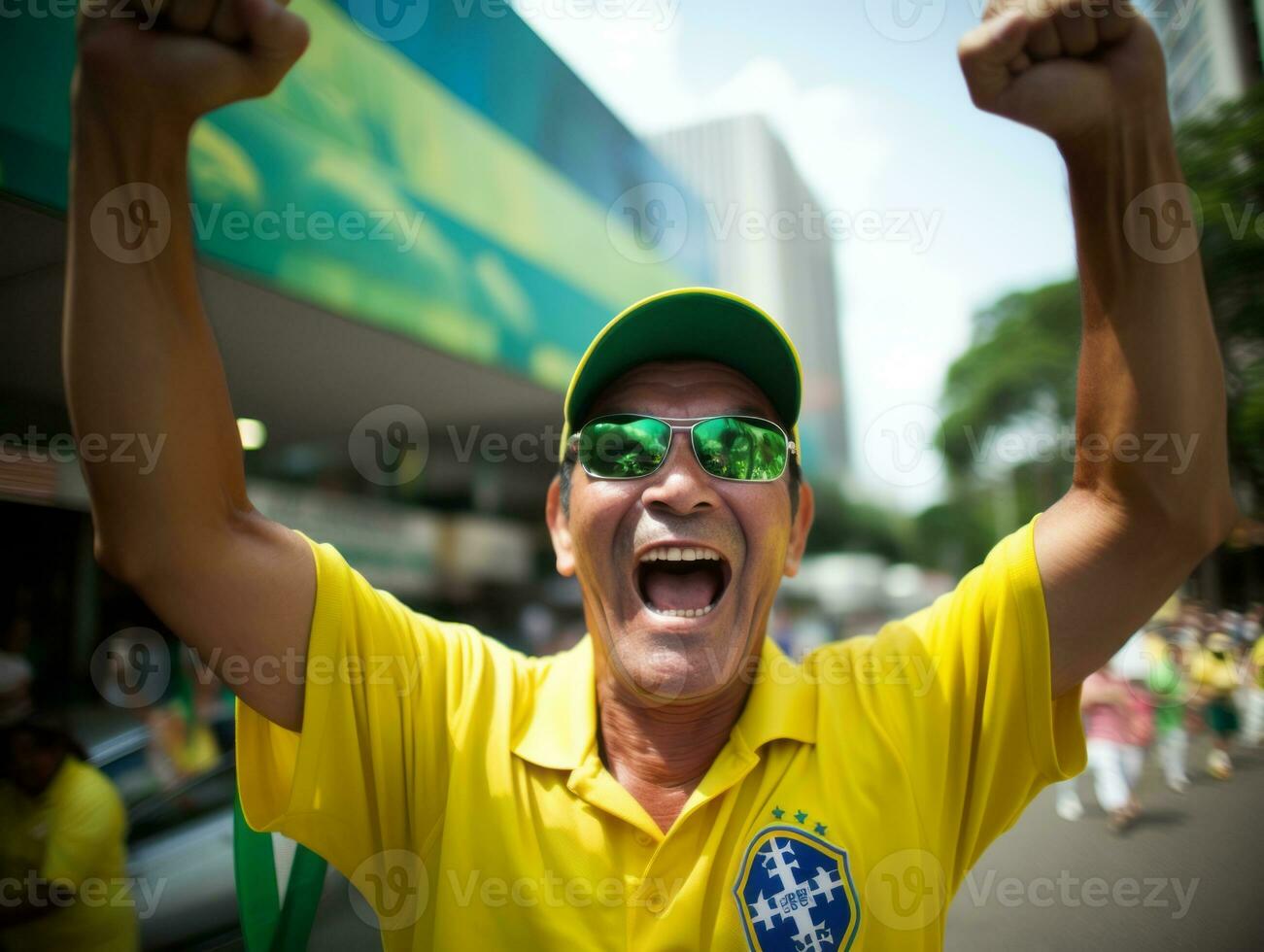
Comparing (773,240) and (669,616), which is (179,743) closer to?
(669,616)

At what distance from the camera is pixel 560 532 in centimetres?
190

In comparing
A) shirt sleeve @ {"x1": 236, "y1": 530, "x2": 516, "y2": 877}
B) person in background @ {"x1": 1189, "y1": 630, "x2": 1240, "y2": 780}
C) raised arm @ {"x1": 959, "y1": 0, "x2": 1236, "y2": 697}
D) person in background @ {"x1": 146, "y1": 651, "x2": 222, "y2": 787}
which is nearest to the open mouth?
shirt sleeve @ {"x1": 236, "y1": 530, "x2": 516, "y2": 877}

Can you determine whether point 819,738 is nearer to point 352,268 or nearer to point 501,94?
point 352,268

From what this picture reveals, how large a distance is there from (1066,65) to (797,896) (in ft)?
4.82

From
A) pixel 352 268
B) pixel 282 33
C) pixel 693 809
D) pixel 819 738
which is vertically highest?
pixel 352 268

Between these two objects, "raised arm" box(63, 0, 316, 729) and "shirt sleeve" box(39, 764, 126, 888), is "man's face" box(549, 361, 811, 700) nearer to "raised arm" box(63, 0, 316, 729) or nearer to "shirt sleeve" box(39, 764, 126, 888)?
"raised arm" box(63, 0, 316, 729)

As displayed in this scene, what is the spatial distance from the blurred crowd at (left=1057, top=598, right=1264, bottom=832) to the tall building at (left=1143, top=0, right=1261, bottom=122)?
153 cm

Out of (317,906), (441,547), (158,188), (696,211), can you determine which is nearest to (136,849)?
(317,906)

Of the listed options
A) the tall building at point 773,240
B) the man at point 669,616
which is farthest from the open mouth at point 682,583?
the tall building at point 773,240

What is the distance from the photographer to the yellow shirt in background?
9.50 ft

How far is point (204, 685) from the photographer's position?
588 centimetres

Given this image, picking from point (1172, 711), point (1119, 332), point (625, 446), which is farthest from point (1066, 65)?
point (1172, 711)

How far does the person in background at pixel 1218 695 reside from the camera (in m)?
2.43

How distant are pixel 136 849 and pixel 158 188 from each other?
3.82m
